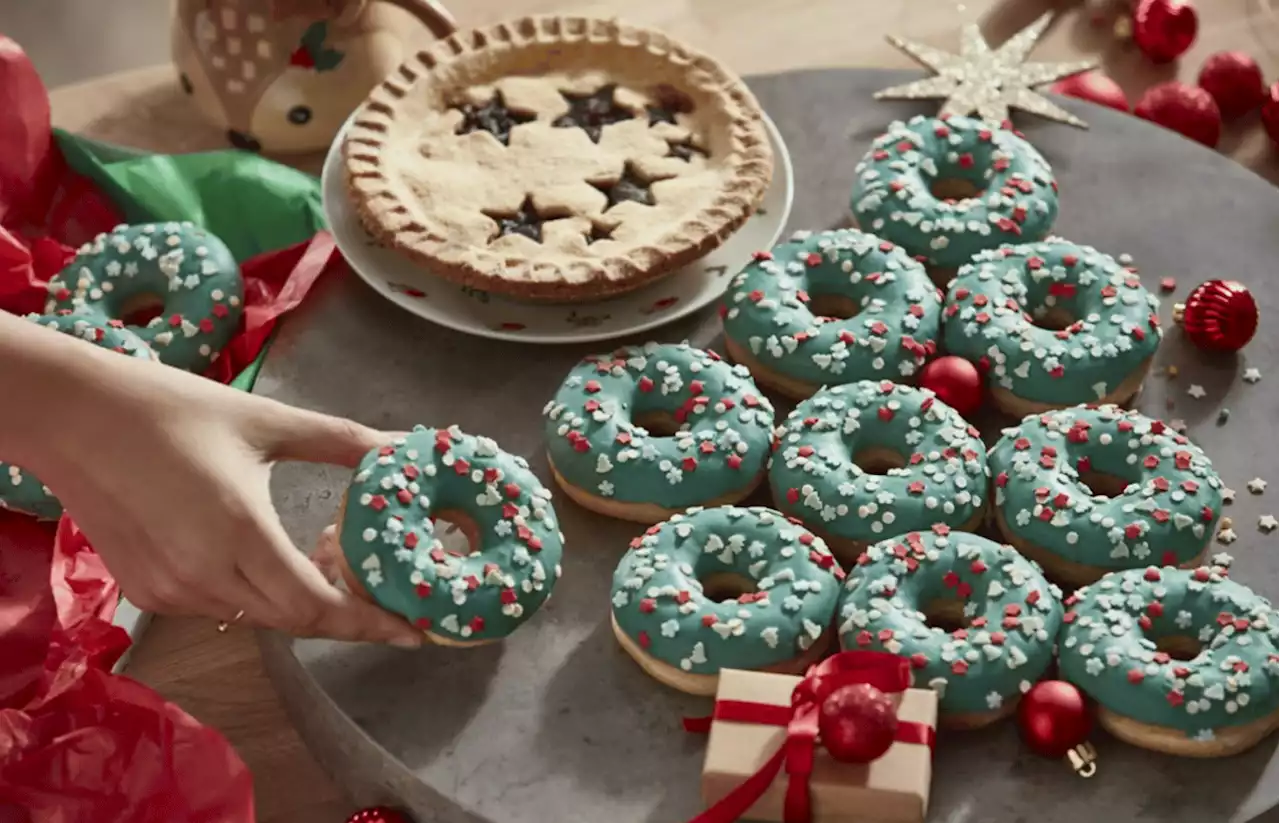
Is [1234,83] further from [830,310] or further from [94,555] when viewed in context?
[94,555]

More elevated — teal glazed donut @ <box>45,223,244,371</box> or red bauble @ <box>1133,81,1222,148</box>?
red bauble @ <box>1133,81,1222,148</box>

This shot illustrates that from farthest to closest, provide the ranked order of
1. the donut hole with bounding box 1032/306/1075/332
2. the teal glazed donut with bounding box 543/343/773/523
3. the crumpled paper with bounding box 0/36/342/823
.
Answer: the donut hole with bounding box 1032/306/1075/332 → the teal glazed donut with bounding box 543/343/773/523 → the crumpled paper with bounding box 0/36/342/823

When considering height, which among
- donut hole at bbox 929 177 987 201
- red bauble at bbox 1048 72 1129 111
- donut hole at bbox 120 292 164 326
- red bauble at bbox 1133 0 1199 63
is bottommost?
donut hole at bbox 120 292 164 326

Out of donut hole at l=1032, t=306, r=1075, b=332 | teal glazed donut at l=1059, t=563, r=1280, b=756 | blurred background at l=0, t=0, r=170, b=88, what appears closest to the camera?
teal glazed donut at l=1059, t=563, r=1280, b=756

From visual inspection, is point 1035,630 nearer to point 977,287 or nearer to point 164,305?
point 977,287

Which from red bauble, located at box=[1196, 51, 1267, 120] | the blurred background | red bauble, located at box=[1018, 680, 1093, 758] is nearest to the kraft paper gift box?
red bauble, located at box=[1018, 680, 1093, 758]

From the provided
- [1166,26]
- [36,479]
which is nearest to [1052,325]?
[1166,26]

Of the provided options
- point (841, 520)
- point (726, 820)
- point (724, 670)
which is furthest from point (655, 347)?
point (726, 820)

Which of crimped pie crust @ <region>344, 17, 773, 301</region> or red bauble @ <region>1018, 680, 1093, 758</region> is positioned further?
crimped pie crust @ <region>344, 17, 773, 301</region>

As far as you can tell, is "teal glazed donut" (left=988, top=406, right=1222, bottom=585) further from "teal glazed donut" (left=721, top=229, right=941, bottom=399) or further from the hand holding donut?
the hand holding donut
